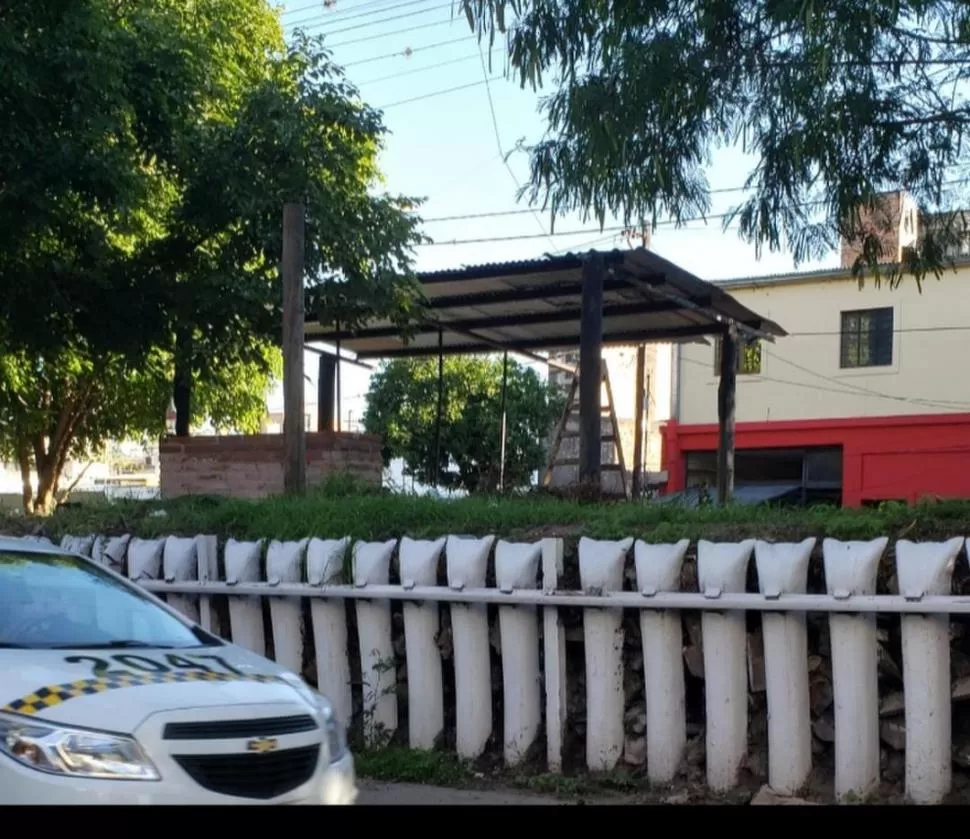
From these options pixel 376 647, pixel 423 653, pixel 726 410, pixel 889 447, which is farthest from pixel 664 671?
pixel 889 447

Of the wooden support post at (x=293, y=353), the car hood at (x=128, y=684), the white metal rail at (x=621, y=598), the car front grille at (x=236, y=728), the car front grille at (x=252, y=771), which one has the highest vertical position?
the wooden support post at (x=293, y=353)

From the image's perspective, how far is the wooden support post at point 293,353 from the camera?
910cm

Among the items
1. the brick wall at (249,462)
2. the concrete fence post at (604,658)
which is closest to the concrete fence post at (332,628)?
the concrete fence post at (604,658)

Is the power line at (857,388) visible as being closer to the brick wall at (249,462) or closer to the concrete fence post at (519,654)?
the brick wall at (249,462)

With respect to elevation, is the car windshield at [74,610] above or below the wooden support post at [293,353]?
below

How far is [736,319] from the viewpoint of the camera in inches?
565

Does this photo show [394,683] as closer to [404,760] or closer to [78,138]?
[404,760]

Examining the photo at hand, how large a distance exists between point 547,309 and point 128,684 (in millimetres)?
9524

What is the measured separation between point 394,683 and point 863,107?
4.35m

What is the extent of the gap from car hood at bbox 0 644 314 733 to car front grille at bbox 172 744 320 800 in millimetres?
216

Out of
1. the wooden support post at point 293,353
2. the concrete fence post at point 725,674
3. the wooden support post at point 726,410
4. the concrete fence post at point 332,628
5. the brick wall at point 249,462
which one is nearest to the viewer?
the concrete fence post at point 725,674

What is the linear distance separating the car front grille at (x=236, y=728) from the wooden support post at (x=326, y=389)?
34.8ft

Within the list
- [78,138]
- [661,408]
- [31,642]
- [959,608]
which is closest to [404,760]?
[31,642]

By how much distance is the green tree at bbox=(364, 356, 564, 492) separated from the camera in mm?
25547
